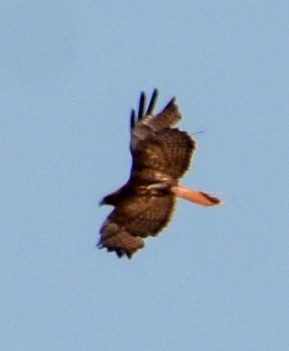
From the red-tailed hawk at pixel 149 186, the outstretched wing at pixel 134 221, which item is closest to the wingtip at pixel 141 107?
the red-tailed hawk at pixel 149 186

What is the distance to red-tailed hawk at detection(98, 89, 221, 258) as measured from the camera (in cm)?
1391

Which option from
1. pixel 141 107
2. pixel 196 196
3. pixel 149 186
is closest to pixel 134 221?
pixel 149 186

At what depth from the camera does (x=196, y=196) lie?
45.8 ft

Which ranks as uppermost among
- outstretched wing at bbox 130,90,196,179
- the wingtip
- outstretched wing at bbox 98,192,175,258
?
the wingtip

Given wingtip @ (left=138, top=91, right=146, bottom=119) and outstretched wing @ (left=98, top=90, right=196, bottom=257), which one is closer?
outstretched wing @ (left=98, top=90, right=196, bottom=257)

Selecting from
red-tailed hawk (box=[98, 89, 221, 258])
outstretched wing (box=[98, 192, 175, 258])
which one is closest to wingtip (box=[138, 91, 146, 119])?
red-tailed hawk (box=[98, 89, 221, 258])

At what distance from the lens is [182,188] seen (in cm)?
1401

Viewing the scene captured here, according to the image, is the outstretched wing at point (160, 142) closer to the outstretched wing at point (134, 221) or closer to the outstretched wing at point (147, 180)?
the outstretched wing at point (147, 180)

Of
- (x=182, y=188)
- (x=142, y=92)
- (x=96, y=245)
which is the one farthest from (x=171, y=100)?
(x=96, y=245)

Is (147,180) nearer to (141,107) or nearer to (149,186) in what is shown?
(149,186)

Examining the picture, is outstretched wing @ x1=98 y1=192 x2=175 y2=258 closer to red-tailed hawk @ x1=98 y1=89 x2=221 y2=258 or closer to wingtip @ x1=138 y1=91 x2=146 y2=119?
red-tailed hawk @ x1=98 y1=89 x2=221 y2=258

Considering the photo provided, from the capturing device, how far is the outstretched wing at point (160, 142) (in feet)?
45.6

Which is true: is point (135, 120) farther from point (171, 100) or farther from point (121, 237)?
point (121, 237)

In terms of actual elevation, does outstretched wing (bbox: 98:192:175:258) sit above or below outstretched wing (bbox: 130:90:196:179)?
below
